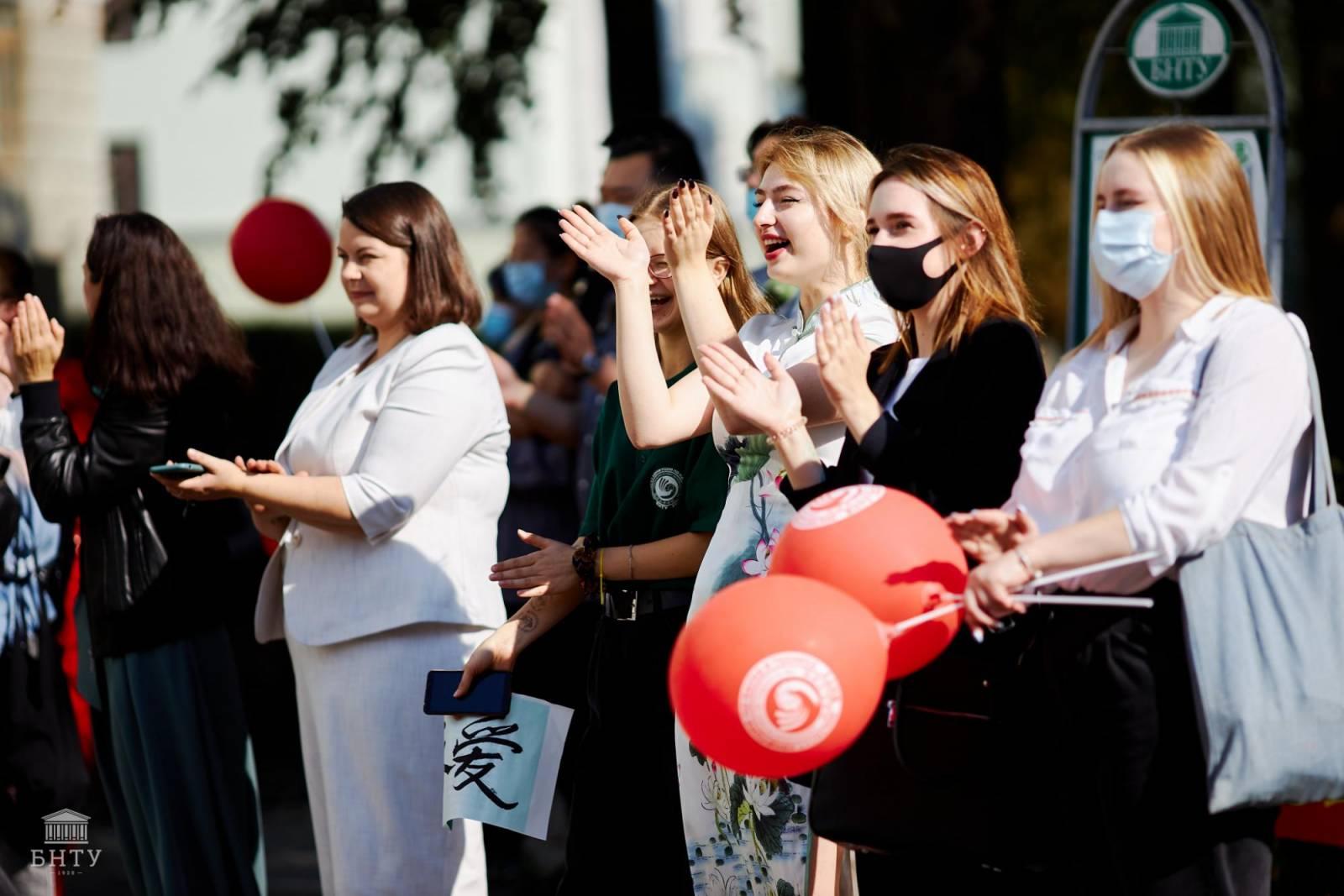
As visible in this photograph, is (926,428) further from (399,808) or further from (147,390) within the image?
(147,390)

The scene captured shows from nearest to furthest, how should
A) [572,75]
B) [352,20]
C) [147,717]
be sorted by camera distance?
1. [147,717]
2. [352,20]
3. [572,75]

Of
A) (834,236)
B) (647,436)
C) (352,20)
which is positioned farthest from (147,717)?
(352,20)

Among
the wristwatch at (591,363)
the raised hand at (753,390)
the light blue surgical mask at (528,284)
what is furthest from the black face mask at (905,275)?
the light blue surgical mask at (528,284)

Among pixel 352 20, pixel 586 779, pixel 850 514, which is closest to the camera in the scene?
pixel 850 514

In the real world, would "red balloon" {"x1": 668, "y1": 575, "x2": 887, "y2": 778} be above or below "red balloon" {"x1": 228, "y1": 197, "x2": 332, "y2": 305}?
below

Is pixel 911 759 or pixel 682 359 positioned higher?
pixel 682 359

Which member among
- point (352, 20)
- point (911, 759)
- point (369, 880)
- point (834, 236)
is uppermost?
point (352, 20)

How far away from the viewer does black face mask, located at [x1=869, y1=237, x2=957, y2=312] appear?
3557mm

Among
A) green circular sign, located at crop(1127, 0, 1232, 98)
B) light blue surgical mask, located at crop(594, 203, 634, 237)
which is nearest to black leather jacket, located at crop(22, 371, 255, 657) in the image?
light blue surgical mask, located at crop(594, 203, 634, 237)

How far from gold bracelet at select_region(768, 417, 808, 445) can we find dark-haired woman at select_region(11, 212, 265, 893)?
2.25 m

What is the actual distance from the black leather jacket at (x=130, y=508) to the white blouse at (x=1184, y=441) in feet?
9.23

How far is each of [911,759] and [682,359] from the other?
58.1 inches

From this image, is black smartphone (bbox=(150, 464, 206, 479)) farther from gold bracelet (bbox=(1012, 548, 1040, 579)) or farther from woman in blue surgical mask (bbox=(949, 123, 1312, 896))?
gold bracelet (bbox=(1012, 548, 1040, 579))

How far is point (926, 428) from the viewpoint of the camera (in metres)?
3.53
